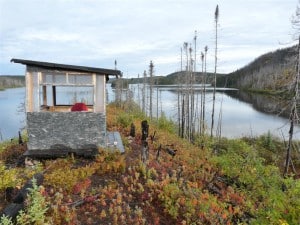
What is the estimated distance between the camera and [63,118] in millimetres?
11711

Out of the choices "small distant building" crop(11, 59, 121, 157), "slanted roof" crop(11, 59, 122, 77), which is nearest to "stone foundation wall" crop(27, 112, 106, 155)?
"small distant building" crop(11, 59, 121, 157)

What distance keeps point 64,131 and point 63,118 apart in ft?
1.82

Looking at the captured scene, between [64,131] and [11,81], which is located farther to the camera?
[11,81]

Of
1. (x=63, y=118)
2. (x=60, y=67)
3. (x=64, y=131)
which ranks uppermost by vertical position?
(x=60, y=67)

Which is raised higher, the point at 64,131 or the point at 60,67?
the point at 60,67

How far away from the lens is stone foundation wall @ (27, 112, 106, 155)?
37.9 ft

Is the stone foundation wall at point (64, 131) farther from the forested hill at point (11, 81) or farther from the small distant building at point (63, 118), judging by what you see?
the forested hill at point (11, 81)

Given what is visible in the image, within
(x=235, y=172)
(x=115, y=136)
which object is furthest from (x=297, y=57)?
(x=115, y=136)

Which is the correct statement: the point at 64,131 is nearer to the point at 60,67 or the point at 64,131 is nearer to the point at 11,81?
the point at 60,67

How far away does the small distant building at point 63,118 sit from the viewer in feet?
37.6

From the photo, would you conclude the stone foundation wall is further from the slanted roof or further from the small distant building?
the slanted roof

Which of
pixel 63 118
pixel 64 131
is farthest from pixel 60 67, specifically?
pixel 64 131

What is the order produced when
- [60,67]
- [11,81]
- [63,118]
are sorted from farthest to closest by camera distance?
[11,81]
[63,118]
[60,67]

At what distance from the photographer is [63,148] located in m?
11.8
